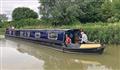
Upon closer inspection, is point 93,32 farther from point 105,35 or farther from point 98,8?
point 98,8

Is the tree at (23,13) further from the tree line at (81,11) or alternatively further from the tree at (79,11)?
the tree at (79,11)

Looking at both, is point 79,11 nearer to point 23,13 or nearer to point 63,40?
point 23,13

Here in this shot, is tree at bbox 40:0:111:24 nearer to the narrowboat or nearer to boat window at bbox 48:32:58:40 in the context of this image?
the narrowboat

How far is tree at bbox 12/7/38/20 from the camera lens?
51.9 m

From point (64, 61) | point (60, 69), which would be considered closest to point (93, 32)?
point (64, 61)

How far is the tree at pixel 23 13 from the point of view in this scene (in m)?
51.9

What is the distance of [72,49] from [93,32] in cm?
663

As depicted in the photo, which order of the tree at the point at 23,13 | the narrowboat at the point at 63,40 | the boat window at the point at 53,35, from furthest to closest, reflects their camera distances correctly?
the tree at the point at 23,13, the boat window at the point at 53,35, the narrowboat at the point at 63,40

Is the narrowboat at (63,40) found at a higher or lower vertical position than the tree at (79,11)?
lower

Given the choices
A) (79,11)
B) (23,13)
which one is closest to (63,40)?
(79,11)

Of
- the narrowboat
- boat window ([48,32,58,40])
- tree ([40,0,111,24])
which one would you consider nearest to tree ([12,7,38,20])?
tree ([40,0,111,24])

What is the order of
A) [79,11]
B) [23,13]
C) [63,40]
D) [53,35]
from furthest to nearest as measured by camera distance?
[23,13]
[79,11]
[53,35]
[63,40]

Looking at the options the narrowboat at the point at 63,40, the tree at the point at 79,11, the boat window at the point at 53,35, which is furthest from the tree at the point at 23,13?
the boat window at the point at 53,35

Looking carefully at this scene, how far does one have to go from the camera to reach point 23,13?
52188 millimetres
